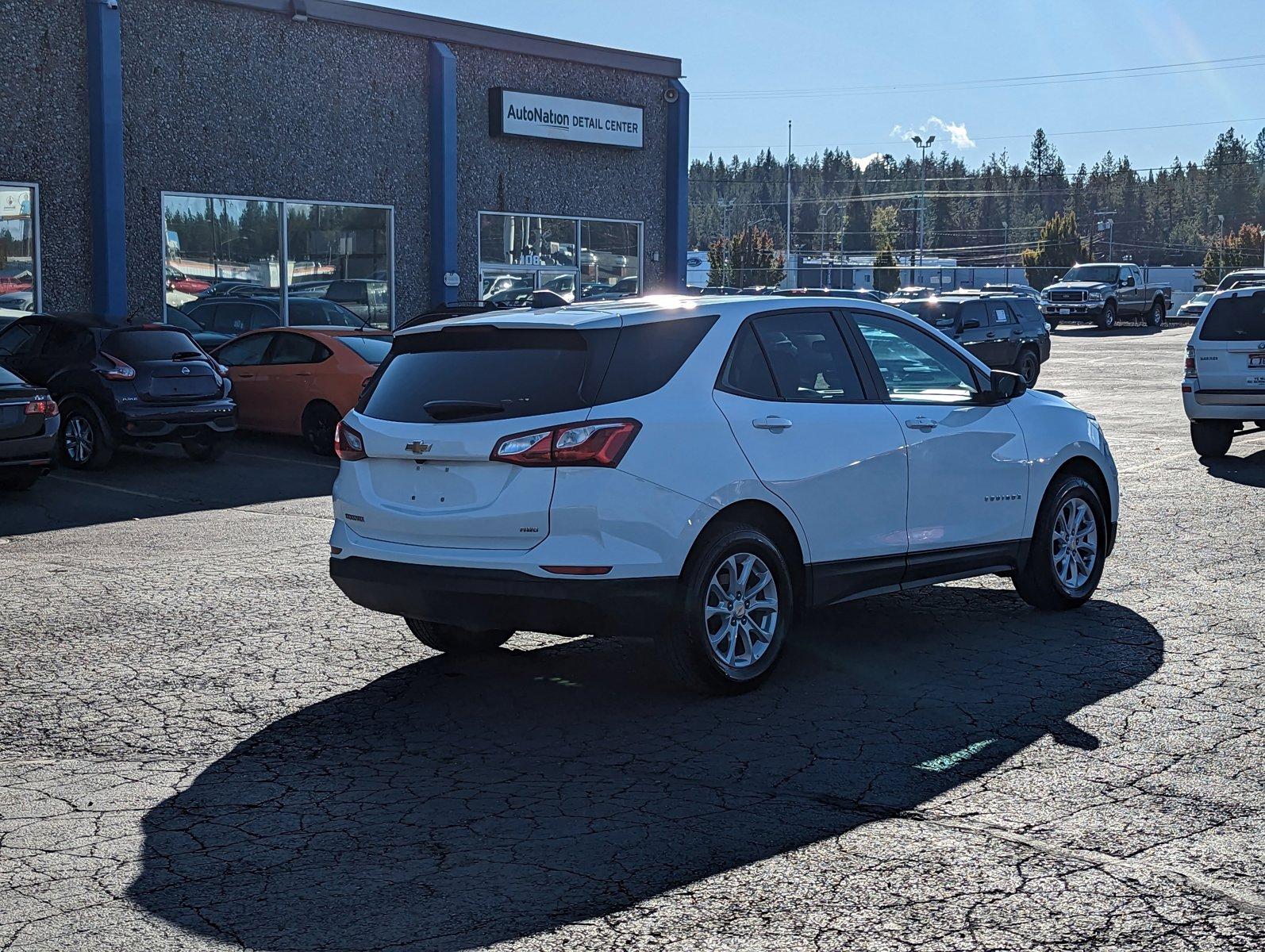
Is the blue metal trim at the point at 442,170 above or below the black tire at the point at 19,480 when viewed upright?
above

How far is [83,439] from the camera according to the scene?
A: 51.3 feet

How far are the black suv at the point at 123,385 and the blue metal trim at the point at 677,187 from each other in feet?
51.1

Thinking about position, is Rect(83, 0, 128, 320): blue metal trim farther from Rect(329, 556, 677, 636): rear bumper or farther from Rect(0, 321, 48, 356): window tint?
Rect(329, 556, 677, 636): rear bumper

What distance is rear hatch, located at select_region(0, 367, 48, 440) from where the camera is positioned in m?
13.0

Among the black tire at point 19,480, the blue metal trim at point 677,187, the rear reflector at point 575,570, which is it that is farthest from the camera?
the blue metal trim at point 677,187

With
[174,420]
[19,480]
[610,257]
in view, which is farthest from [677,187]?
[19,480]

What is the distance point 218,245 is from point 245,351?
5013 millimetres

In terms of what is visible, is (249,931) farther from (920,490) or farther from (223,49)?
(223,49)

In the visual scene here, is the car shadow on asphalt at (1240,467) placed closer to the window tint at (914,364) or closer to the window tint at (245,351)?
the window tint at (914,364)

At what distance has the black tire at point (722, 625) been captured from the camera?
651 cm

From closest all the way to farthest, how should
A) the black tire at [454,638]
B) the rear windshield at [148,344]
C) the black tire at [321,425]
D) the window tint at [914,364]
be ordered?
the black tire at [454,638] < the window tint at [914,364] < the rear windshield at [148,344] < the black tire at [321,425]

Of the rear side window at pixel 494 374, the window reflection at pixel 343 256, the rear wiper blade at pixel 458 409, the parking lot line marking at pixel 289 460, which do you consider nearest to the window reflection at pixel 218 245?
the window reflection at pixel 343 256

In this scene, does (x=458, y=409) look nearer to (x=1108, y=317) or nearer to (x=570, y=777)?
(x=570, y=777)

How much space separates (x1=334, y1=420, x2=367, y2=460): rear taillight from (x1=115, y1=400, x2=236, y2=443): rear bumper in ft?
28.8
